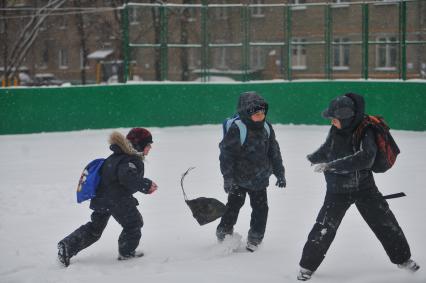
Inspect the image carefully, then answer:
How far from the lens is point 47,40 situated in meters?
32.5

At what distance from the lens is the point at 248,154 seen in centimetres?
586

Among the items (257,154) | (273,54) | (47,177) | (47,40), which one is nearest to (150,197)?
(47,177)

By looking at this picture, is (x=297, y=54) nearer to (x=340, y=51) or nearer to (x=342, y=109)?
(x=340, y=51)

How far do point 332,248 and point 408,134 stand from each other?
9485mm

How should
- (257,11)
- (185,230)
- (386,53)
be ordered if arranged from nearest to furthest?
1. (185,230)
2. (386,53)
3. (257,11)

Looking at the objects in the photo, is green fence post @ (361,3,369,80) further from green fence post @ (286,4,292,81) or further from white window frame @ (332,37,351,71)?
green fence post @ (286,4,292,81)

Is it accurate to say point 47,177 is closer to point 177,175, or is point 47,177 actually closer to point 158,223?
point 177,175

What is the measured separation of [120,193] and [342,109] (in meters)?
1.94

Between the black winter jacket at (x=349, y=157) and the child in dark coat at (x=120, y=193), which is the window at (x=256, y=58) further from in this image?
the black winter jacket at (x=349, y=157)

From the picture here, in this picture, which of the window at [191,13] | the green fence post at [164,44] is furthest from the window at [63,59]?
the green fence post at [164,44]

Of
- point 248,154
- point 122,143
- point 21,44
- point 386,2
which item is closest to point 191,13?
point 386,2

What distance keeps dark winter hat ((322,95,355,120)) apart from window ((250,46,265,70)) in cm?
1251

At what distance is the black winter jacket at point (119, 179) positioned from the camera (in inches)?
215

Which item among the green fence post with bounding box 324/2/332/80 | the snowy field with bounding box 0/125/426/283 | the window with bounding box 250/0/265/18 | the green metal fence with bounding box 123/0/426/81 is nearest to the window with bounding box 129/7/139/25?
the green metal fence with bounding box 123/0/426/81
